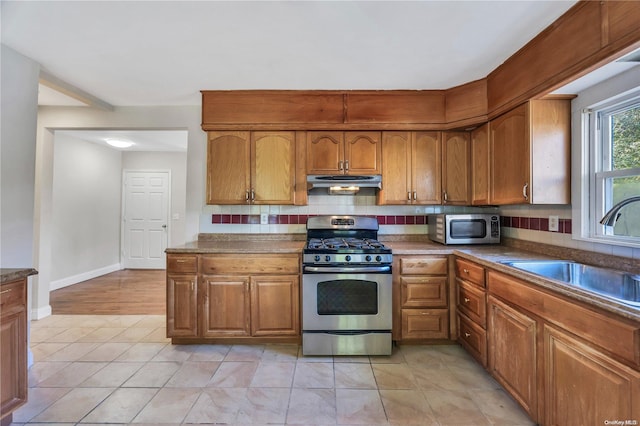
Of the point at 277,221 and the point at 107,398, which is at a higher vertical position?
the point at 277,221

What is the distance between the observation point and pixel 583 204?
1964 millimetres

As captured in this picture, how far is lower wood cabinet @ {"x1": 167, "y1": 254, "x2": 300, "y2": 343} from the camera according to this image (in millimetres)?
2512

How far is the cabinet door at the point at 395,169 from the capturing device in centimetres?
282

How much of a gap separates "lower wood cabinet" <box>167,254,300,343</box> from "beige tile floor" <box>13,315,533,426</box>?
7.7 inches

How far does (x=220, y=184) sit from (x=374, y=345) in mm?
2086

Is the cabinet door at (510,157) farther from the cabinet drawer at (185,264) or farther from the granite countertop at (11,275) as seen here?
the granite countertop at (11,275)

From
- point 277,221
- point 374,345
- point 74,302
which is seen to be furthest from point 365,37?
point 74,302

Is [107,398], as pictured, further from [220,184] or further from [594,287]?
[594,287]

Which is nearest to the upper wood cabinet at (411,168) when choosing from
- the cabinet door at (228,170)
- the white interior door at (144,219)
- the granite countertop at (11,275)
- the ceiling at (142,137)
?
the cabinet door at (228,170)

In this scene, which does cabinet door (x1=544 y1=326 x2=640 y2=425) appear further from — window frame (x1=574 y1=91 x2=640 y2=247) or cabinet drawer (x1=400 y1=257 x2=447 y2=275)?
cabinet drawer (x1=400 y1=257 x2=447 y2=275)

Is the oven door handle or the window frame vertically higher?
the window frame

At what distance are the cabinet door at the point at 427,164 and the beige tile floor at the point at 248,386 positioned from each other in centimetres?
142

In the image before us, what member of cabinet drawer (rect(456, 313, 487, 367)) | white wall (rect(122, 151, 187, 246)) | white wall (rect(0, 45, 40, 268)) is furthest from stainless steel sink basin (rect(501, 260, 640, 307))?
white wall (rect(122, 151, 187, 246))

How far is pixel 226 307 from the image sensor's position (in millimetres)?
2516
